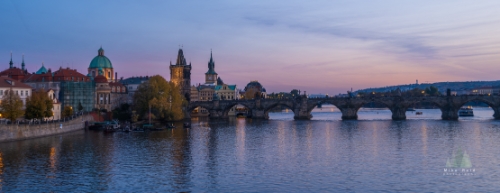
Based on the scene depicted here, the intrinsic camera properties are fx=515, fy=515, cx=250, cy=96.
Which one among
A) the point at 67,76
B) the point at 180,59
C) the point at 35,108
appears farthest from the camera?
the point at 180,59

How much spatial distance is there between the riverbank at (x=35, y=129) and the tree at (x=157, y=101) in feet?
78.2

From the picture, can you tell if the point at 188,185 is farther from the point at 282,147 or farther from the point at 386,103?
the point at 386,103

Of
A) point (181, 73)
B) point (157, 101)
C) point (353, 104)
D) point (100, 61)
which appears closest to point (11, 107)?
point (157, 101)

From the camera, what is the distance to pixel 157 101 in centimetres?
10769

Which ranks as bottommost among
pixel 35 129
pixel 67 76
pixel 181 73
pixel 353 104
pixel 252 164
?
pixel 252 164

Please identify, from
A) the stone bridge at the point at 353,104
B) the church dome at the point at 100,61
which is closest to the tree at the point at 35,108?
the stone bridge at the point at 353,104

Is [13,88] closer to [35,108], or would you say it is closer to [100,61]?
[35,108]

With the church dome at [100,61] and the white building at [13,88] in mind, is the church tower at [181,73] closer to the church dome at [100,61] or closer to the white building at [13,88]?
the church dome at [100,61]

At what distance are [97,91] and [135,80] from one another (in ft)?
148

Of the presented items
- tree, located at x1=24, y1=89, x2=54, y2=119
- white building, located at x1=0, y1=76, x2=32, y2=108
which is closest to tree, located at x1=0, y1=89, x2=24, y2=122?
tree, located at x1=24, y1=89, x2=54, y2=119

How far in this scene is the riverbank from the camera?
60809 mm

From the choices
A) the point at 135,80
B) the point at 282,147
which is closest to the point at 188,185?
the point at 282,147

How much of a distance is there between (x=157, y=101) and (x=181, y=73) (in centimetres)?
7064

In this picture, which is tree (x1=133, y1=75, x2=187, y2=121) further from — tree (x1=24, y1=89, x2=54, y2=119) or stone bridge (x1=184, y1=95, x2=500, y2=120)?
tree (x1=24, y1=89, x2=54, y2=119)
